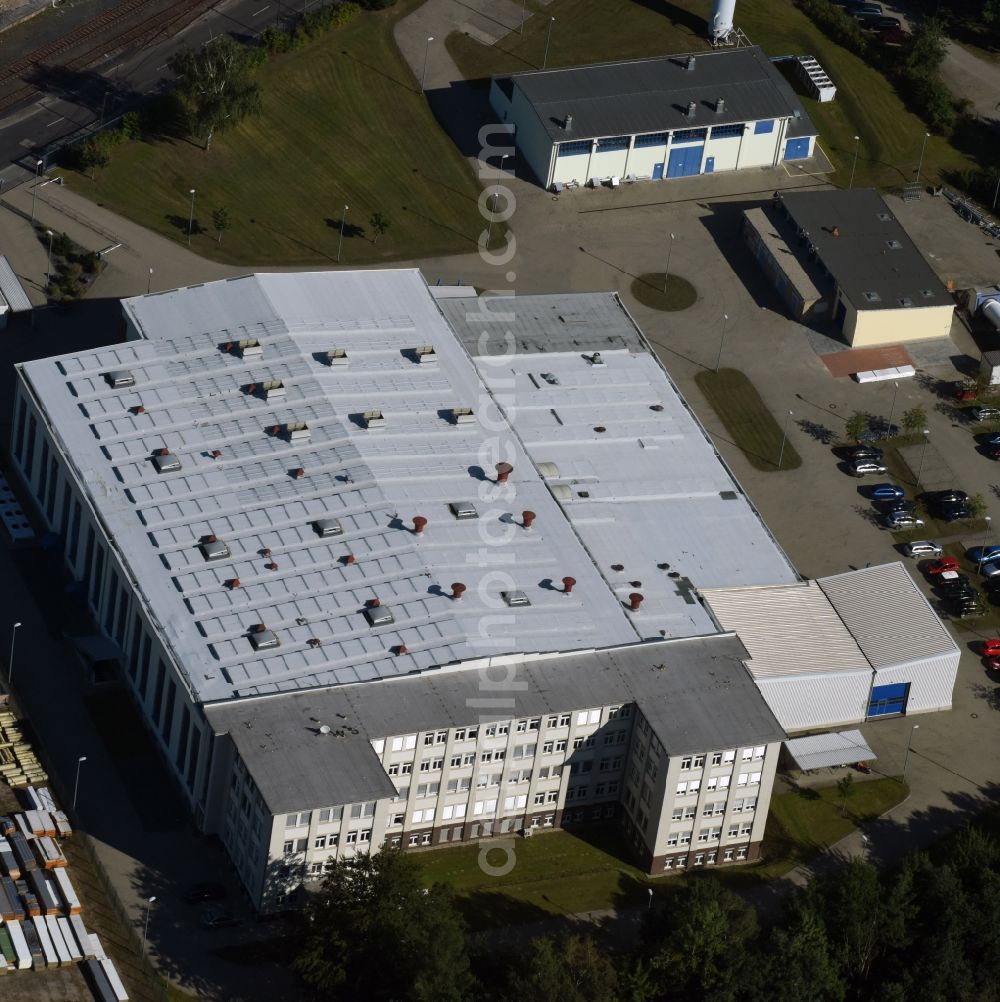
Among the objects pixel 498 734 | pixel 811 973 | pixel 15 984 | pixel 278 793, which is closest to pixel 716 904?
pixel 811 973

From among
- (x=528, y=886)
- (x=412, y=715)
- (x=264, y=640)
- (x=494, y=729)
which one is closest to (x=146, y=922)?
(x=264, y=640)

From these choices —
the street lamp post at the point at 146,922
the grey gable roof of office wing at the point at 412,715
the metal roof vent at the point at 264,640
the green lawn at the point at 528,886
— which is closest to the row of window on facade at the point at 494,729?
the grey gable roof of office wing at the point at 412,715

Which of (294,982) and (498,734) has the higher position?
(498,734)

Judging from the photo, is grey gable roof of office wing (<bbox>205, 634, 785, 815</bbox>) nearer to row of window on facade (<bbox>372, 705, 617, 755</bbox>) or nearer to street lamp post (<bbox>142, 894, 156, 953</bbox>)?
row of window on facade (<bbox>372, 705, 617, 755</bbox>)

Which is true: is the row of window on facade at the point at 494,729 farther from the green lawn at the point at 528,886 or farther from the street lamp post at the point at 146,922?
the street lamp post at the point at 146,922

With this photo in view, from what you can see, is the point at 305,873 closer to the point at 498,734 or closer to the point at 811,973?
the point at 498,734

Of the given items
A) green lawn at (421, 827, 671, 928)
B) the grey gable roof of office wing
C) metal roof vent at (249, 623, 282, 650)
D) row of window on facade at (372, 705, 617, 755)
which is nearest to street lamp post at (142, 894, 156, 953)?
the grey gable roof of office wing

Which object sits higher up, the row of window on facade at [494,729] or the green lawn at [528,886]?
the row of window on facade at [494,729]
